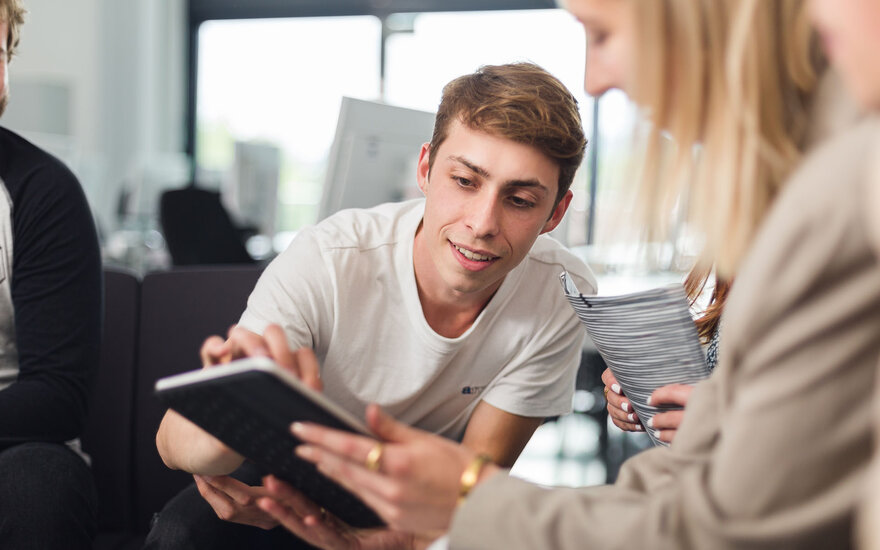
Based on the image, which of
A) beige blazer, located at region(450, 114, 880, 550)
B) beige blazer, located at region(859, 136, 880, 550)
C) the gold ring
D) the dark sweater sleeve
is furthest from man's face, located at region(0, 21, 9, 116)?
beige blazer, located at region(859, 136, 880, 550)

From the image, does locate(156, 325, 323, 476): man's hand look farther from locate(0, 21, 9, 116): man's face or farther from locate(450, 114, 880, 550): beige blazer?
locate(0, 21, 9, 116): man's face

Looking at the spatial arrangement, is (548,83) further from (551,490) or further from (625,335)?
(551,490)

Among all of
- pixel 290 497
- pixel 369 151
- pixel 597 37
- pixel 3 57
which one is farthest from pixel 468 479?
pixel 369 151

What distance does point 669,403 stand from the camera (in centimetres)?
115

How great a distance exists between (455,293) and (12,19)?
0.92 metres

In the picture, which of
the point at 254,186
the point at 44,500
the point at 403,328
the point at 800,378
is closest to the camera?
the point at 800,378

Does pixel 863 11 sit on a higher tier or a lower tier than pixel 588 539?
higher

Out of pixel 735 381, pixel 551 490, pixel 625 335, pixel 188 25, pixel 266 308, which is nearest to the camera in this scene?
pixel 735 381

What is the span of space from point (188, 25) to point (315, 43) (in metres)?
1.32

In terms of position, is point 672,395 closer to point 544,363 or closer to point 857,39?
point 544,363

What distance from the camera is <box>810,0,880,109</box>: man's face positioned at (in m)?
0.53

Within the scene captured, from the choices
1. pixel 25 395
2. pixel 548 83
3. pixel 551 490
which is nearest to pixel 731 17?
pixel 551 490

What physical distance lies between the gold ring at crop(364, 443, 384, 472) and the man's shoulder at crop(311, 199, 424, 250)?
0.65 meters

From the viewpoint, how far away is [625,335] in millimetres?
1110
